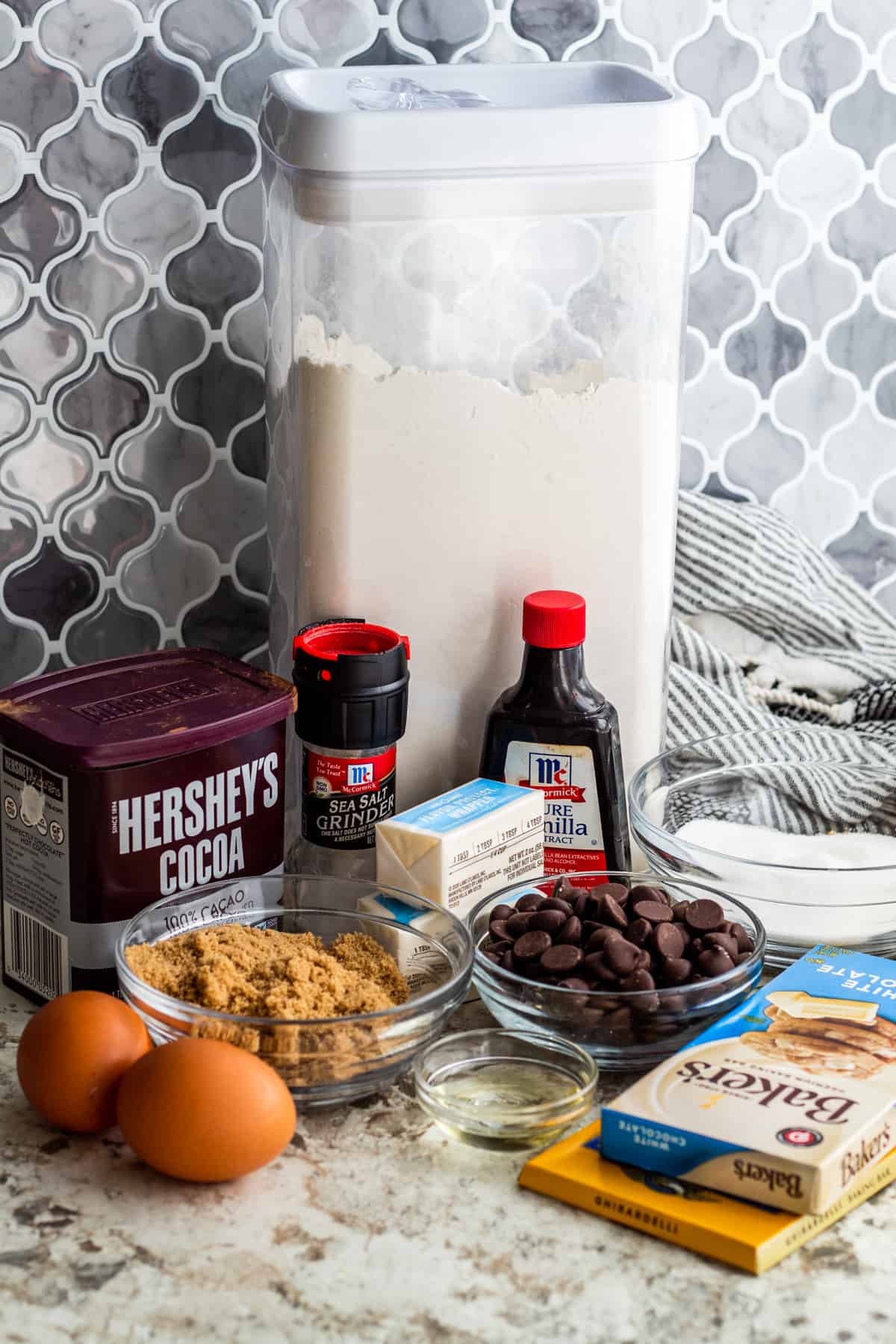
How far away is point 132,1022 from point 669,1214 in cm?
26

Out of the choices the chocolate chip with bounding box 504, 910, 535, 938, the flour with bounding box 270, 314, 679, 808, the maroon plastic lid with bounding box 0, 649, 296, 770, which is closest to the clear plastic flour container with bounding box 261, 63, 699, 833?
the flour with bounding box 270, 314, 679, 808

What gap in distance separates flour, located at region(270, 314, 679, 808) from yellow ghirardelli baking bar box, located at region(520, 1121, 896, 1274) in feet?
1.18

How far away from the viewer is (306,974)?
75 centimetres

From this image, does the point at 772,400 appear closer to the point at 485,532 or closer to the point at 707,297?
the point at 707,297

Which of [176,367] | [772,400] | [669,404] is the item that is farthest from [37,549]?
[772,400]

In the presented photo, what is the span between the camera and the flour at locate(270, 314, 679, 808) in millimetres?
900

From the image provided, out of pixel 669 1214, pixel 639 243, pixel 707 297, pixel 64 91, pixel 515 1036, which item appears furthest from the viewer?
pixel 707 297

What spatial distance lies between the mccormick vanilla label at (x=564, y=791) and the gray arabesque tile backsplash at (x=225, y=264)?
0.31 metres

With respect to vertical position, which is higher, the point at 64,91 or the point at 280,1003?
the point at 64,91

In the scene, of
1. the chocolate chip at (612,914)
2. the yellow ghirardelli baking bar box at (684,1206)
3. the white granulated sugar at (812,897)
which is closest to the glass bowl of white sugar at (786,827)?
the white granulated sugar at (812,897)

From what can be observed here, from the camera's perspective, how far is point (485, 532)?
93 cm

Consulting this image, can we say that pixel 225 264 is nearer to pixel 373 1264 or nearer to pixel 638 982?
pixel 638 982

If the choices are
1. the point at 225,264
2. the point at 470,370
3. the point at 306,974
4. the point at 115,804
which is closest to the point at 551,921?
the point at 306,974

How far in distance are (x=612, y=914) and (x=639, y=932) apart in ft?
0.06
